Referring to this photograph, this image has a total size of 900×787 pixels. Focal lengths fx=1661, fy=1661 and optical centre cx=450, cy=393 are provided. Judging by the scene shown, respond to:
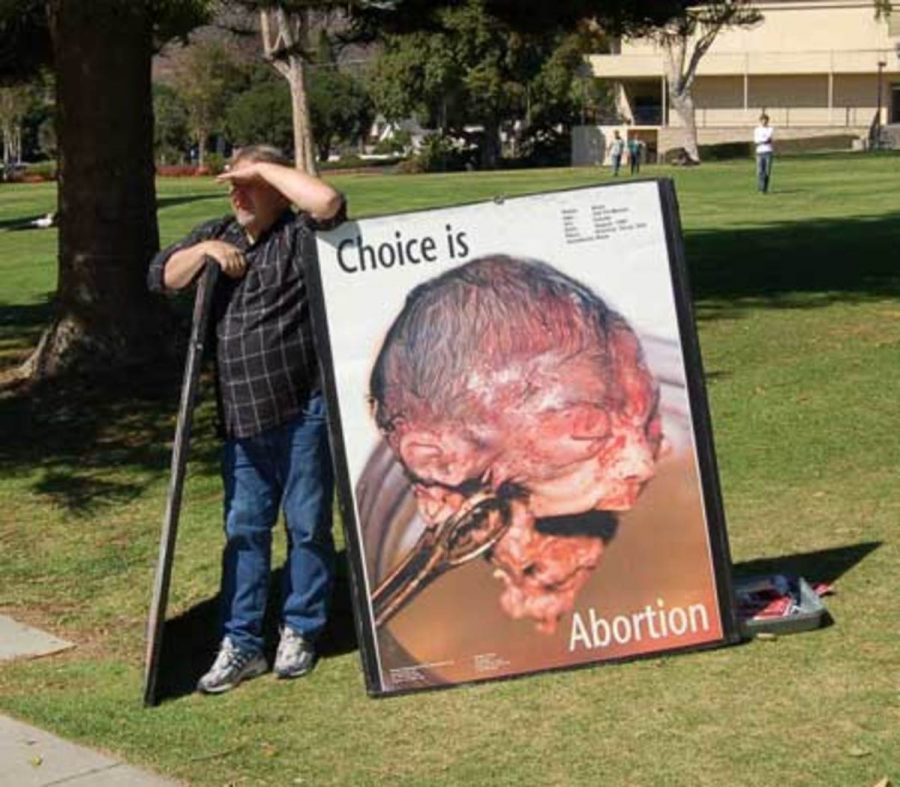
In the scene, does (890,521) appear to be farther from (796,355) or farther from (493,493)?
(796,355)

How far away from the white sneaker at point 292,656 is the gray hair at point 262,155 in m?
1.63

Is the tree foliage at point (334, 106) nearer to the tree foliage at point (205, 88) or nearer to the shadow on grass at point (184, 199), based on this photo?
the tree foliage at point (205, 88)

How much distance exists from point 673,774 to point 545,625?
36.2 inches

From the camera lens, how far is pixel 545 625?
18.2 feet

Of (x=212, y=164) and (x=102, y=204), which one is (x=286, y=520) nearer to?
(x=102, y=204)

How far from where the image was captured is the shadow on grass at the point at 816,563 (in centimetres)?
663

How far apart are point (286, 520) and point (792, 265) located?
531 inches

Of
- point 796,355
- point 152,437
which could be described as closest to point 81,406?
point 152,437

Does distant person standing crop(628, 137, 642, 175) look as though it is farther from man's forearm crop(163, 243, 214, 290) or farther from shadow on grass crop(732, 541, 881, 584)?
man's forearm crop(163, 243, 214, 290)

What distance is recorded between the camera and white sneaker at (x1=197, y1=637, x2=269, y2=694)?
18.7 ft

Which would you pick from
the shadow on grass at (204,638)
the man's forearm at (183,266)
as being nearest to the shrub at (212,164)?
the shadow on grass at (204,638)

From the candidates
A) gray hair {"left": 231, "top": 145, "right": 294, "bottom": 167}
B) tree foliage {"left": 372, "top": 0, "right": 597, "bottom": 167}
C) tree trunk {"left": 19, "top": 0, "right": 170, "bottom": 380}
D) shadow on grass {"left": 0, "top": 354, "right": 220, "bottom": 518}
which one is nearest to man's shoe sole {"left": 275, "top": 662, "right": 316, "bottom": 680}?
gray hair {"left": 231, "top": 145, "right": 294, "bottom": 167}

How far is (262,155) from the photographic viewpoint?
5.52m

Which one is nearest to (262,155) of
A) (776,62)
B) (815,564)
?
(815,564)
